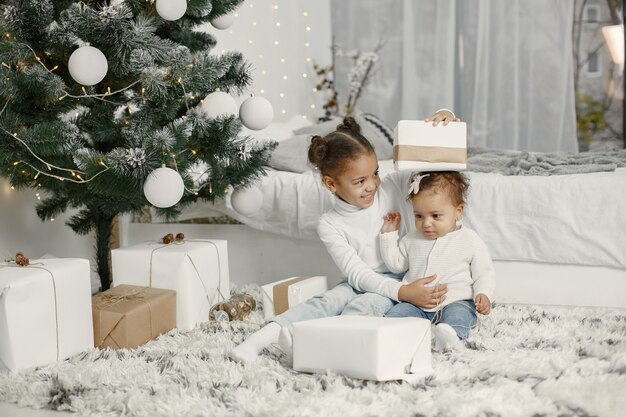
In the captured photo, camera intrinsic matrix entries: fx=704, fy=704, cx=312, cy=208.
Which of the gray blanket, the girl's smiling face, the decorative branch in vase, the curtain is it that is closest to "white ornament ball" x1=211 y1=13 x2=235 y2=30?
the girl's smiling face

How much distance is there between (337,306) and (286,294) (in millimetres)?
191

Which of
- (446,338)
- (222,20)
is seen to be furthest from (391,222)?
(222,20)

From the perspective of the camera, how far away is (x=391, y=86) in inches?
173

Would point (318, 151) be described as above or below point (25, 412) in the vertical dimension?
above

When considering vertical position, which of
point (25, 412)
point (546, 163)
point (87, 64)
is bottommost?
point (25, 412)

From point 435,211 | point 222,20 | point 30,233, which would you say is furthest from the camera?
point 30,233

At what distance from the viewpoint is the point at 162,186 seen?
1809 mm

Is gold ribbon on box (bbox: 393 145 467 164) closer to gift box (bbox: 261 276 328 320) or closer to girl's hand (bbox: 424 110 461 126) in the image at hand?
girl's hand (bbox: 424 110 461 126)

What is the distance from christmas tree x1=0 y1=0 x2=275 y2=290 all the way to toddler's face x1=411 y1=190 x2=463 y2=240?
53cm

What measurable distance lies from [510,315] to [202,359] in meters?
0.88

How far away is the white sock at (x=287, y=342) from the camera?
1.61 m

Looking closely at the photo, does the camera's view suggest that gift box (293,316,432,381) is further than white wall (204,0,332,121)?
No

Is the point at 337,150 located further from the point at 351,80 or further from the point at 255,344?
the point at 351,80

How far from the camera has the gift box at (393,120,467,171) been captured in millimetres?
1886
